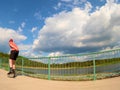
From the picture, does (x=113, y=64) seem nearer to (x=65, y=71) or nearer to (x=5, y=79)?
(x=65, y=71)

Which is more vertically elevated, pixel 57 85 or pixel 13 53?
pixel 13 53

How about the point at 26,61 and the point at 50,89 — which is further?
the point at 26,61

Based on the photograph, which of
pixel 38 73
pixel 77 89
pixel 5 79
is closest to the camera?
pixel 77 89

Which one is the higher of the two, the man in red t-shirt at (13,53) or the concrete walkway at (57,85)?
the man in red t-shirt at (13,53)

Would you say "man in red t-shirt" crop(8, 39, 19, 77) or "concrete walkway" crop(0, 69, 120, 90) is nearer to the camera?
"concrete walkway" crop(0, 69, 120, 90)

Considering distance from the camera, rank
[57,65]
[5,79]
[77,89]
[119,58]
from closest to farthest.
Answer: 1. [77,89]
2. [119,58]
3. [5,79]
4. [57,65]

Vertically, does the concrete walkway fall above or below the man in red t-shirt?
below

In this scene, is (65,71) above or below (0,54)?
below

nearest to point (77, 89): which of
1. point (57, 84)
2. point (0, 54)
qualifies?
point (57, 84)

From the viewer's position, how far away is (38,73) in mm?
14781

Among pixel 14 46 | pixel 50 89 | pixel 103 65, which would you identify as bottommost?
pixel 50 89

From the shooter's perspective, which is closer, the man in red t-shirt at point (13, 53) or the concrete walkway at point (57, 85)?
the concrete walkway at point (57, 85)

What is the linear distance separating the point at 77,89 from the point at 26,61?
623 cm

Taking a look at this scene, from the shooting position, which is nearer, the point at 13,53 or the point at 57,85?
the point at 57,85
